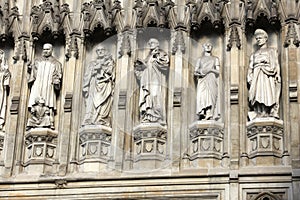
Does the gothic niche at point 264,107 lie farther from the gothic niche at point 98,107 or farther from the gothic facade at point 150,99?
the gothic niche at point 98,107

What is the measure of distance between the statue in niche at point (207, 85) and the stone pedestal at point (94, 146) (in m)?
1.69

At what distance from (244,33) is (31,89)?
13.2ft

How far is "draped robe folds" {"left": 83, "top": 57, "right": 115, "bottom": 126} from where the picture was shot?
16.3 m

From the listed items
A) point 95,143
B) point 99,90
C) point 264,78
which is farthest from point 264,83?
point 95,143

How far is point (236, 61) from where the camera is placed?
16203 mm

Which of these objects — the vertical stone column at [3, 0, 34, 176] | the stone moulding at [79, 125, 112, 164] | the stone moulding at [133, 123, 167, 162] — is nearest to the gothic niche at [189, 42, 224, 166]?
the stone moulding at [133, 123, 167, 162]

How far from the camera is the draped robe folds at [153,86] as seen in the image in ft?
52.9

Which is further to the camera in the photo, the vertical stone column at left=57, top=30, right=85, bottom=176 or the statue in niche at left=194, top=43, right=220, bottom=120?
the vertical stone column at left=57, top=30, right=85, bottom=176

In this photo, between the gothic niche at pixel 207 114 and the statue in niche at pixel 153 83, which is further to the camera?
the statue in niche at pixel 153 83

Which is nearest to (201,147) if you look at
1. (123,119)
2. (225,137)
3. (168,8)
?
(225,137)

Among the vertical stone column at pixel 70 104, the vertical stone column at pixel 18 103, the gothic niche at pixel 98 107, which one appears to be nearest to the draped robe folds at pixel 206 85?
the gothic niche at pixel 98 107

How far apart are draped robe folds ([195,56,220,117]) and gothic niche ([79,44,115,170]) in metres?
1.60

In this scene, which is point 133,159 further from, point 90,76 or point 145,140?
point 90,76

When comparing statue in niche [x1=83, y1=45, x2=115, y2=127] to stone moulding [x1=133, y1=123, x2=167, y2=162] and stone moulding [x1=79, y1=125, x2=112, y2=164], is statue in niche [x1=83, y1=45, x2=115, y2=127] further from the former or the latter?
stone moulding [x1=133, y1=123, x2=167, y2=162]
